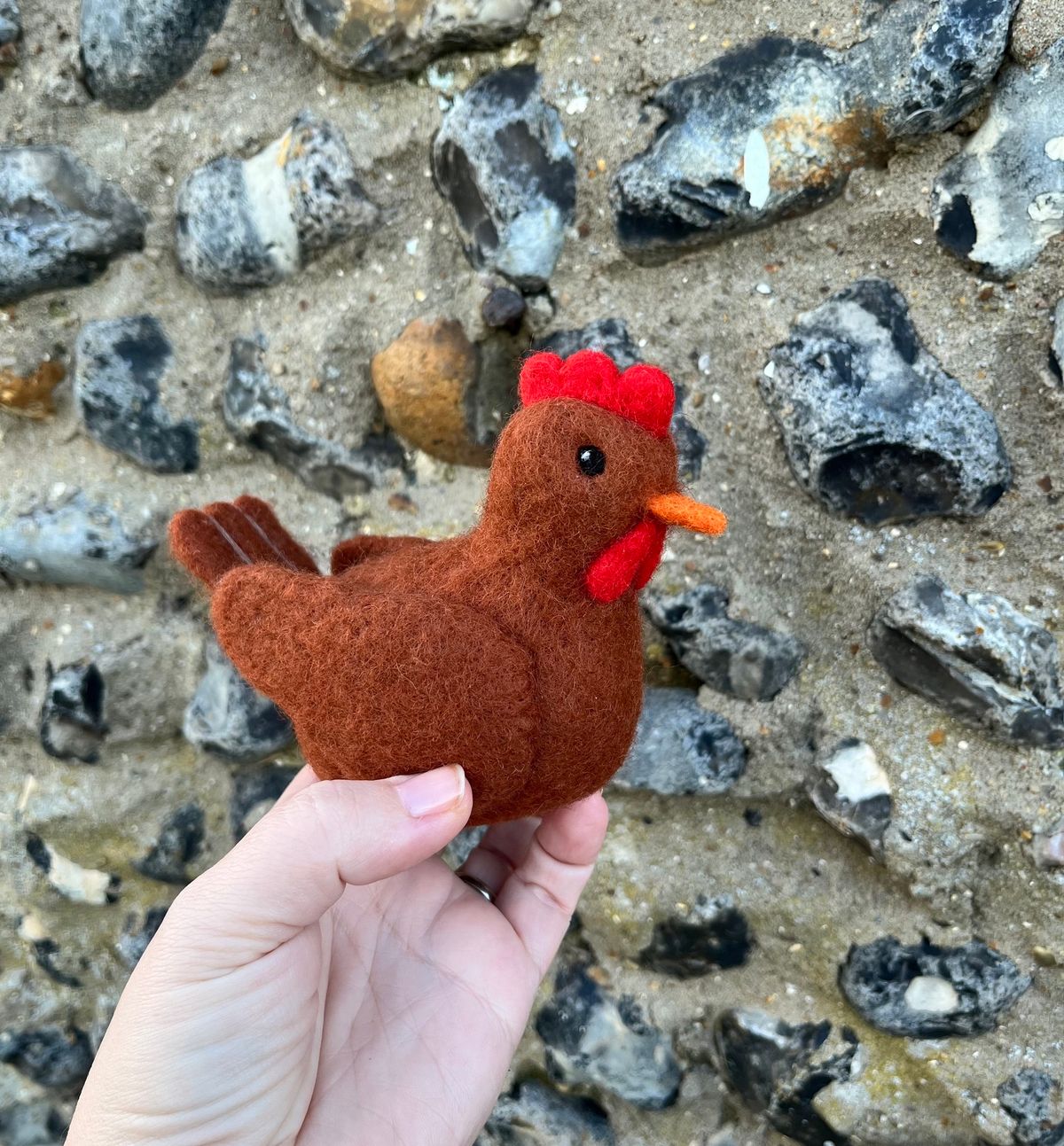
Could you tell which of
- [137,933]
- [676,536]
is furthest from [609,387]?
[137,933]

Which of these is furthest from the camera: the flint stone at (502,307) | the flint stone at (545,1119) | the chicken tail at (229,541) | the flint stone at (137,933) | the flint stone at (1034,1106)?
the flint stone at (137,933)

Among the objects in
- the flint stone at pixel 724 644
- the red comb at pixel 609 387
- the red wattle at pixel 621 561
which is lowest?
the flint stone at pixel 724 644

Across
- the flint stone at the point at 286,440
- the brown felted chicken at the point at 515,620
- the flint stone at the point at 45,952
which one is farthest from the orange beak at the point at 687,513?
the flint stone at the point at 45,952

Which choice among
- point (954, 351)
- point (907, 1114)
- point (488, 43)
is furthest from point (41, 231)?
point (907, 1114)

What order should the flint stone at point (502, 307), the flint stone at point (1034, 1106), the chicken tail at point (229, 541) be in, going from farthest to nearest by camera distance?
1. the flint stone at point (502, 307)
2. the flint stone at point (1034, 1106)
3. the chicken tail at point (229, 541)

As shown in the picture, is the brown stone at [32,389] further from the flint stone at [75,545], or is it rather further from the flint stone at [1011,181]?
the flint stone at [1011,181]

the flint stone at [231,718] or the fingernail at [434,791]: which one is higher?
the fingernail at [434,791]

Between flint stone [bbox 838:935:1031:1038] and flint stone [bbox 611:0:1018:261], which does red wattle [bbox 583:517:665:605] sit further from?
flint stone [bbox 838:935:1031:1038]
